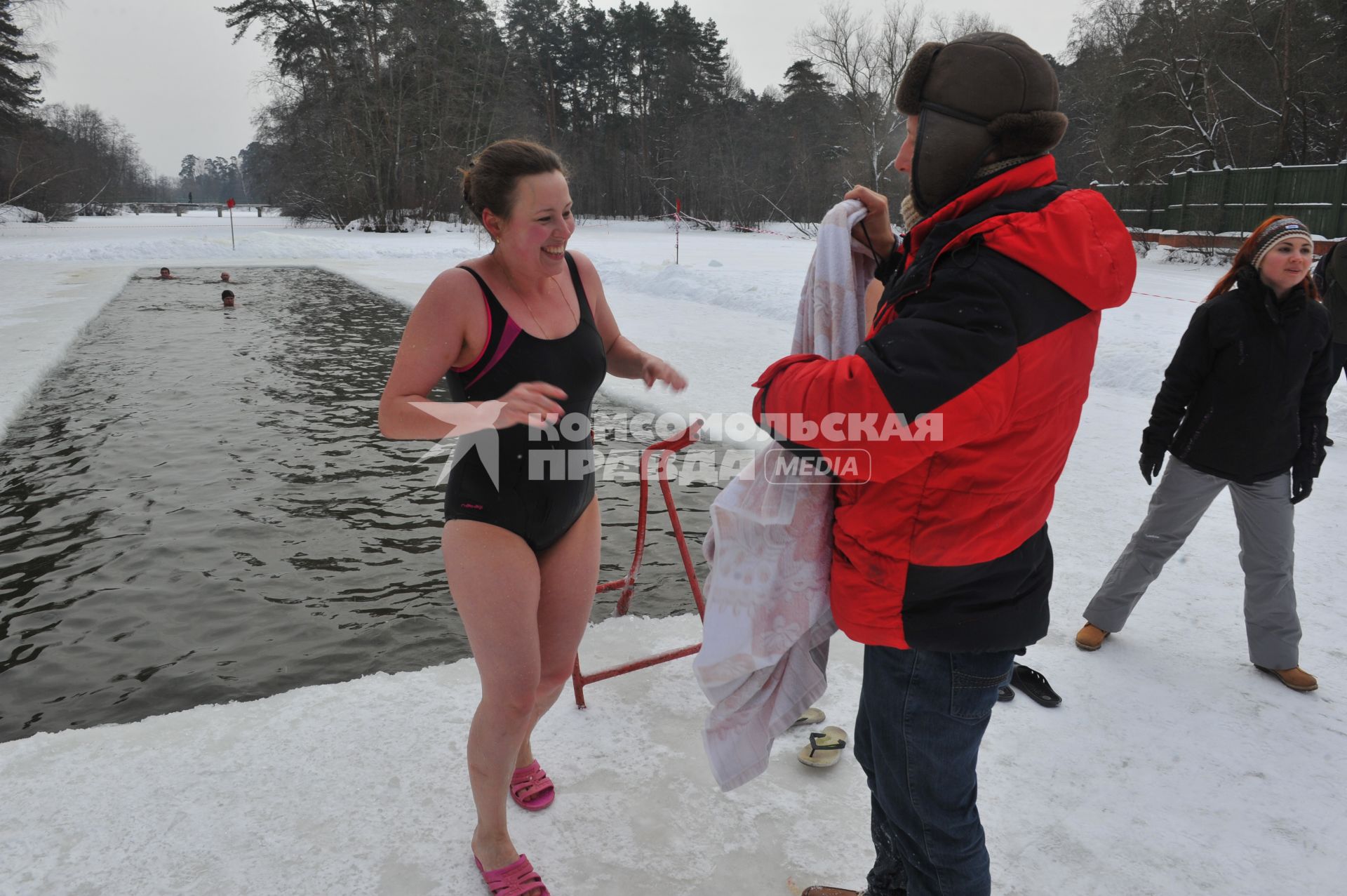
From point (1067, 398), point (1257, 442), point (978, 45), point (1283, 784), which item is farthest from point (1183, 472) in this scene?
point (978, 45)

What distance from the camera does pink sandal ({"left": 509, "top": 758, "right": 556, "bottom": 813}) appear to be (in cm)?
264

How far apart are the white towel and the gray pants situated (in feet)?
7.85

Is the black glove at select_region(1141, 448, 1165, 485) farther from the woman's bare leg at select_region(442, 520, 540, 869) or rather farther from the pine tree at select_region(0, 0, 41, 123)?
the pine tree at select_region(0, 0, 41, 123)

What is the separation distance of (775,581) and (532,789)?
134 centimetres

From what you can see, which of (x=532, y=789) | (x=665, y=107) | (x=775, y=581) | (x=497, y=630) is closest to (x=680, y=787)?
(x=532, y=789)

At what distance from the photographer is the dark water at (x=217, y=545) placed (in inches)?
152

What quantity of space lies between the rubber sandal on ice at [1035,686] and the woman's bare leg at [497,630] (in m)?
2.12

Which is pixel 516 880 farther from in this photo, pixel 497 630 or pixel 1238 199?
pixel 1238 199

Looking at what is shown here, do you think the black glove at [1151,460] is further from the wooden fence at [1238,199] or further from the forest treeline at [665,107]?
the wooden fence at [1238,199]

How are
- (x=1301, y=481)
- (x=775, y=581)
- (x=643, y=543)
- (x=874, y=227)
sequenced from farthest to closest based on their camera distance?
(x=1301, y=481), (x=643, y=543), (x=874, y=227), (x=775, y=581)

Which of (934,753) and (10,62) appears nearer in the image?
(934,753)

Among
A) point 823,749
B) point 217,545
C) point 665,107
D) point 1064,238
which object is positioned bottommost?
point 217,545

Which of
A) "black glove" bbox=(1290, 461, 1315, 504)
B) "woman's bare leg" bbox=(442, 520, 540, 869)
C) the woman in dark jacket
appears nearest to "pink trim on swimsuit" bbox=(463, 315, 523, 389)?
"woman's bare leg" bbox=(442, 520, 540, 869)

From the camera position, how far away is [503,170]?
2.22 meters
